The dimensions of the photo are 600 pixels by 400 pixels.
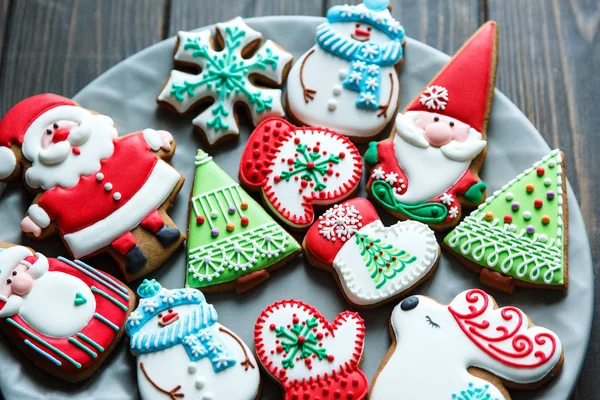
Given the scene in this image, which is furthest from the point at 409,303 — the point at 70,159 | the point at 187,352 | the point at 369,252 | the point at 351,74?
the point at 70,159

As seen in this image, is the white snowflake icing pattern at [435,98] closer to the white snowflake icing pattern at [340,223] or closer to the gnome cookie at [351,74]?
the gnome cookie at [351,74]

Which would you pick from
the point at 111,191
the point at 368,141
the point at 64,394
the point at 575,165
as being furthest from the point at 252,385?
the point at 575,165

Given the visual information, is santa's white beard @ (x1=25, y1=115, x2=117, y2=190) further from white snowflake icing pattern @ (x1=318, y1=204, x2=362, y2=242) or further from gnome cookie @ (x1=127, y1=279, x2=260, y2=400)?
white snowflake icing pattern @ (x1=318, y1=204, x2=362, y2=242)

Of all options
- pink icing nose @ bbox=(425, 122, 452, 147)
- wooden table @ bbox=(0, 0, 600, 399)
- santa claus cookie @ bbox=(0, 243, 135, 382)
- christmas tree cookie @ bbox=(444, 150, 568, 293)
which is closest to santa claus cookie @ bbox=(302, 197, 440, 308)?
christmas tree cookie @ bbox=(444, 150, 568, 293)

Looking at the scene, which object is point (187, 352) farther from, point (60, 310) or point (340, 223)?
point (340, 223)

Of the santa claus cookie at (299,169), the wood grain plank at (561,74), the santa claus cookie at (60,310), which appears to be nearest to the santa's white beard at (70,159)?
the santa claus cookie at (60,310)

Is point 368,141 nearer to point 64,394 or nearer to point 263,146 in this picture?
point 263,146
